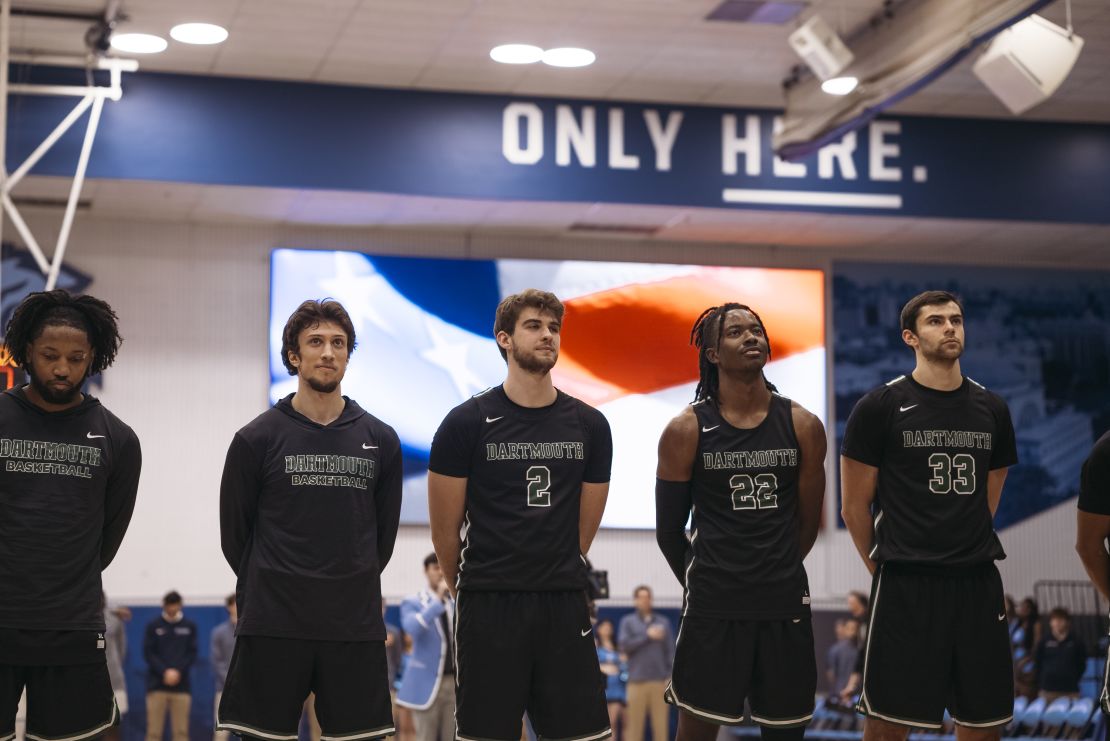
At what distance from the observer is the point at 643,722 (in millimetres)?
Answer: 13734

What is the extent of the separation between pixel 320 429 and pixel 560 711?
4.26ft

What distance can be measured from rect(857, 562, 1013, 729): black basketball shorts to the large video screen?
7.85m

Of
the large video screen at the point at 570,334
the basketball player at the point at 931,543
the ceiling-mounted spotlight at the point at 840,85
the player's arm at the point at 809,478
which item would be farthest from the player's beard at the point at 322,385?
the large video screen at the point at 570,334

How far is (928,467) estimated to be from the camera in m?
5.62

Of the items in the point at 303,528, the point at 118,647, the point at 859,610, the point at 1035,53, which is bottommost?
the point at 118,647

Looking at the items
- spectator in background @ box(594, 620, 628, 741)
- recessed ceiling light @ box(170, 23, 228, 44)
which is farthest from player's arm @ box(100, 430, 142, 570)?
spectator in background @ box(594, 620, 628, 741)

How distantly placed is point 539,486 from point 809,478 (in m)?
1.03

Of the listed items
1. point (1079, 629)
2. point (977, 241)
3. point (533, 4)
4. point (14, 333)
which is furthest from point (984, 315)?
point (14, 333)

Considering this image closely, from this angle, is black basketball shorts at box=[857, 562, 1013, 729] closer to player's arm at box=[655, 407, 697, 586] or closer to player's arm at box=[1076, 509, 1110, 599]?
player's arm at box=[1076, 509, 1110, 599]

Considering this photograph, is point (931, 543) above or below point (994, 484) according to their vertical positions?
below

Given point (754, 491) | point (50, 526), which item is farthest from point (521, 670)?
point (50, 526)

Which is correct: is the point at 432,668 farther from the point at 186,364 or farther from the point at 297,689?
the point at 297,689

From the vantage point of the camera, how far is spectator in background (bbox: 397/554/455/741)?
1030 centimetres

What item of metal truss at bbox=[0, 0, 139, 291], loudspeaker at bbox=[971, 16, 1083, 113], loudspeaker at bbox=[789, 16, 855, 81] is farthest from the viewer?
metal truss at bbox=[0, 0, 139, 291]
